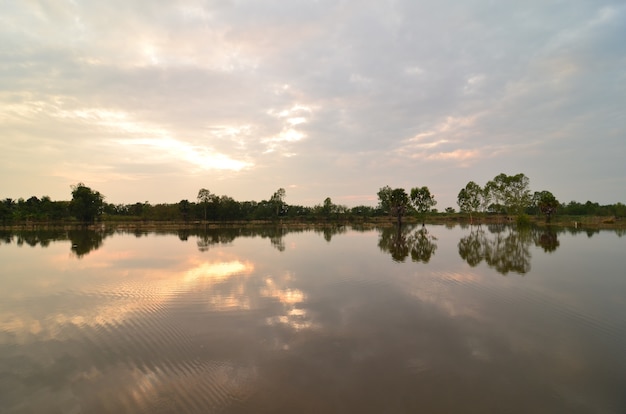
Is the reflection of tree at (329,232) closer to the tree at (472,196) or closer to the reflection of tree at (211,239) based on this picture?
the reflection of tree at (211,239)

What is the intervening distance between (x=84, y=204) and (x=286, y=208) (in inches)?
2584

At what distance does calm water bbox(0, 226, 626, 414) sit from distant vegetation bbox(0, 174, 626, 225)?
71026mm

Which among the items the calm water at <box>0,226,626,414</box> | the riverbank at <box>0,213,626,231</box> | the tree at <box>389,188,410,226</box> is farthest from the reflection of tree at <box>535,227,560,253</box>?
the tree at <box>389,188,410,226</box>

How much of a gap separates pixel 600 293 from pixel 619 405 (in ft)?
36.2

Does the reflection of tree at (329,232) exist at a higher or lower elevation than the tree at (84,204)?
lower

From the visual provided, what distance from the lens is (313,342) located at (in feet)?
29.5

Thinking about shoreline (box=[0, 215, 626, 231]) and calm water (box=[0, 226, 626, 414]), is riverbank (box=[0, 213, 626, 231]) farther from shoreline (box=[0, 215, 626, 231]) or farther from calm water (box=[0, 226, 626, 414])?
calm water (box=[0, 226, 626, 414])

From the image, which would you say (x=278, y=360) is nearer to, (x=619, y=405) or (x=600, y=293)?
(x=619, y=405)

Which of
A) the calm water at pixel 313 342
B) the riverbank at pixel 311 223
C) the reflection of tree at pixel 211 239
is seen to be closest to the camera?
the calm water at pixel 313 342

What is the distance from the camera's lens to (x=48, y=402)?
20.3 feet

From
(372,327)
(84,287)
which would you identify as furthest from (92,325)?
(372,327)

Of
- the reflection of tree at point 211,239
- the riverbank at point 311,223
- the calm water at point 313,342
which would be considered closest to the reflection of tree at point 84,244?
the reflection of tree at point 211,239

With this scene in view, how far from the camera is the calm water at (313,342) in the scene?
20.6 ft

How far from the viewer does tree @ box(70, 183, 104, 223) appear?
8469cm
